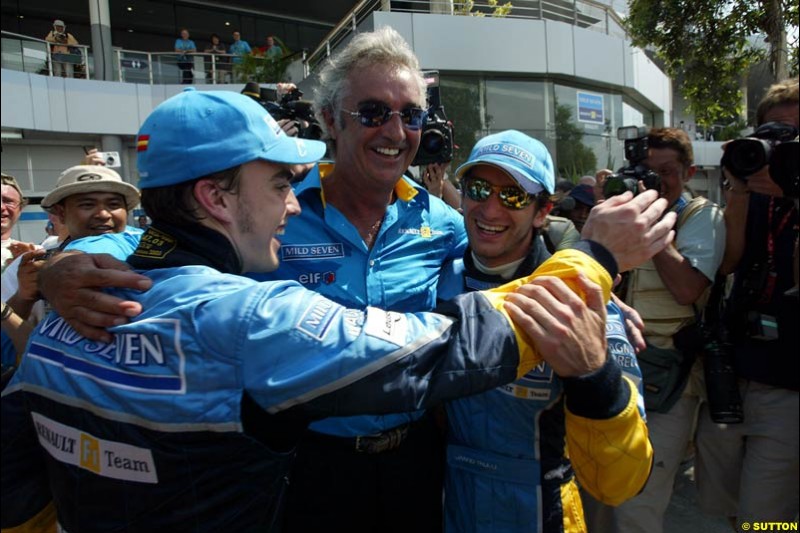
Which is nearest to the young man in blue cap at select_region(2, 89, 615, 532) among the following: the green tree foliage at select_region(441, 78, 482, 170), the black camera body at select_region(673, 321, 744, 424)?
the black camera body at select_region(673, 321, 744, 424)

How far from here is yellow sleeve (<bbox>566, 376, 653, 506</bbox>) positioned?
1.39 meters

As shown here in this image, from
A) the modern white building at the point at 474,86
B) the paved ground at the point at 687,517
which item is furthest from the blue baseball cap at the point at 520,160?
the modern white building at the point at 474,86

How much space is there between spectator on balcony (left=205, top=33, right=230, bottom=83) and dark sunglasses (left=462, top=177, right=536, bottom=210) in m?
9.56

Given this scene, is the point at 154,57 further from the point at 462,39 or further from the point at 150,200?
the point at 150,200

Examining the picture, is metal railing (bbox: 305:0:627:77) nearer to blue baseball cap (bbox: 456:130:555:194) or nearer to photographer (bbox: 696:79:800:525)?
photographer (bbox: 696:79:800:525)

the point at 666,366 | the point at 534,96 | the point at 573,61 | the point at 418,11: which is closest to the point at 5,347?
the point at 666,366

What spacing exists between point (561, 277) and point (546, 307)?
0.31ft

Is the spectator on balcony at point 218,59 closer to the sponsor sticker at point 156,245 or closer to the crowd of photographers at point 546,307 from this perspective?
the crowd of photographers at point 546,307

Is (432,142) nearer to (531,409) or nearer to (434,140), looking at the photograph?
(434,140)

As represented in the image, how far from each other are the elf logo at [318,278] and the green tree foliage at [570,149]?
1176cm

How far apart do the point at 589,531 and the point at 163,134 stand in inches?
109

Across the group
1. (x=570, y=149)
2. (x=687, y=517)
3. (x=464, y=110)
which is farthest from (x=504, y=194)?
(x=570, y=149)

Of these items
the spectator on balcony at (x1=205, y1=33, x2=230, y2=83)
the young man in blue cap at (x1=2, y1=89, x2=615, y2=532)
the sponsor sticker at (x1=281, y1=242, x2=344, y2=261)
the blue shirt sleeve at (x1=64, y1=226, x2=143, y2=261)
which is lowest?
the young man in blue cap at (x1=2, y1=89, x2=615, y2=532)

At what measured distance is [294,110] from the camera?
316 centimetres
